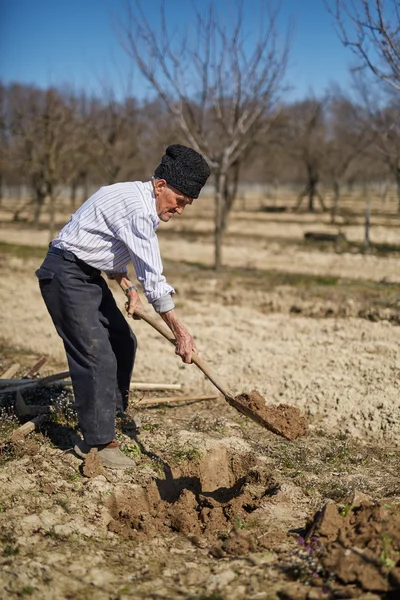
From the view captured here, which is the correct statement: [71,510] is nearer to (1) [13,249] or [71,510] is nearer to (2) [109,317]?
(2) [109,317]

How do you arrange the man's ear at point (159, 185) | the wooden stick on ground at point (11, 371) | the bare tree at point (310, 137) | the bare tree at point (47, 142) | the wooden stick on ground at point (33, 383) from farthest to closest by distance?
the bare tree at point (310, 137) → the bare tree at point (47, 142) → the wooden stick on ground at point (11, 371) → the wooden stick on ground at point (33, 383) → the man's ear at point (159, 185)

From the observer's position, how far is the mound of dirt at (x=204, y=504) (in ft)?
11.1

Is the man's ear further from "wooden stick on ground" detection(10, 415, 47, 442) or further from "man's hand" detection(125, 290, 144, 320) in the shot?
"wooden stick on ground" detection(10, 415, 47, 442)

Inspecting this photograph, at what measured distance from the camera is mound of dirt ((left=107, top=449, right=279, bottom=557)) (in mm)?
3395

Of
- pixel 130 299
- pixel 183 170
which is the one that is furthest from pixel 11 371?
pixel 183 170

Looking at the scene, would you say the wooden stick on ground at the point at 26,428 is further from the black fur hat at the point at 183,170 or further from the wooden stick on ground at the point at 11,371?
the black fur hat at the point at 183,170

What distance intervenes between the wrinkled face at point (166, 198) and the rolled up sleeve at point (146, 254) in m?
0.13

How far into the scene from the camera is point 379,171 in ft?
118

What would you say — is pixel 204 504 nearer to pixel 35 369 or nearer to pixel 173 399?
pixel 173 399

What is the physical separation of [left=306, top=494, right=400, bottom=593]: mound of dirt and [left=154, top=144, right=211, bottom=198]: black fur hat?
6.19ft

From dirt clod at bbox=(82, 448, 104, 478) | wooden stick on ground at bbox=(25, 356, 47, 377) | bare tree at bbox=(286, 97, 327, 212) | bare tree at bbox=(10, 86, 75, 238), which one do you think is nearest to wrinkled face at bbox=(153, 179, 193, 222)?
dirt clod at bbox=(82, 448, 104, 478)

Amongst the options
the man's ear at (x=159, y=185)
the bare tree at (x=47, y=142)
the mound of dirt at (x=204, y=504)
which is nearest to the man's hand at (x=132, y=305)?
the man's ear at (x=159, y=185)

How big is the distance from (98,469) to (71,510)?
1.30ft

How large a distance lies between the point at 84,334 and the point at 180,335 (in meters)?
0.60
